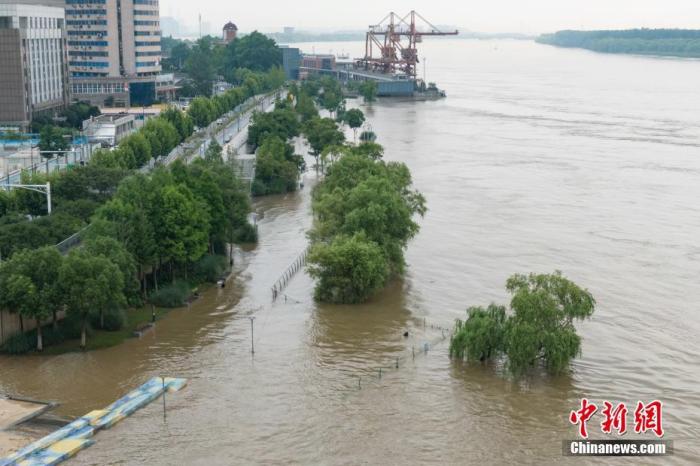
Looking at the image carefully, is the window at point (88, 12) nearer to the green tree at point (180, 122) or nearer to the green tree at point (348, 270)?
the green tree at point (180, 122)

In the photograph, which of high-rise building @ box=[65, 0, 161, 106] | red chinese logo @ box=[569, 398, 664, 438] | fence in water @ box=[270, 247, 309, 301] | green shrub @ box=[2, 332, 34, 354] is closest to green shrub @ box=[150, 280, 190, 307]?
fence in water @ box=[270, 247, 309, 301]

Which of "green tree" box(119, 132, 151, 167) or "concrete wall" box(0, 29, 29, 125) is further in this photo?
"concrete wall" box(0, 29, 29, 125)

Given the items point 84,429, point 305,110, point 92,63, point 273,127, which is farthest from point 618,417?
point 92,63

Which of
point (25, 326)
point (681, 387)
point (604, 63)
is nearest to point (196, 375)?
point (25, 326)

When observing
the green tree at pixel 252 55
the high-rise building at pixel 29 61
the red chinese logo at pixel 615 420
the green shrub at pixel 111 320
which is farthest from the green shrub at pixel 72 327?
the green tree at pixel 252 55

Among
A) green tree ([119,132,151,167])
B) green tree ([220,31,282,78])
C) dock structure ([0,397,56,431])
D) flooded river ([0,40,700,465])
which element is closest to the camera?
flooded river ([0,40,700,465])

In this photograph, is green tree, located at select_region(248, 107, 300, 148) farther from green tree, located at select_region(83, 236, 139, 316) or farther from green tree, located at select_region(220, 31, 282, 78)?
green tree, located at select_region(220, 31, 282, 78)

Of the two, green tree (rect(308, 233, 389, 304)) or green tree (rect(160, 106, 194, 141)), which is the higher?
green tree (rect(160, 106, 194, 141))

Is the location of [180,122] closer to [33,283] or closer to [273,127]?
[273,127]
